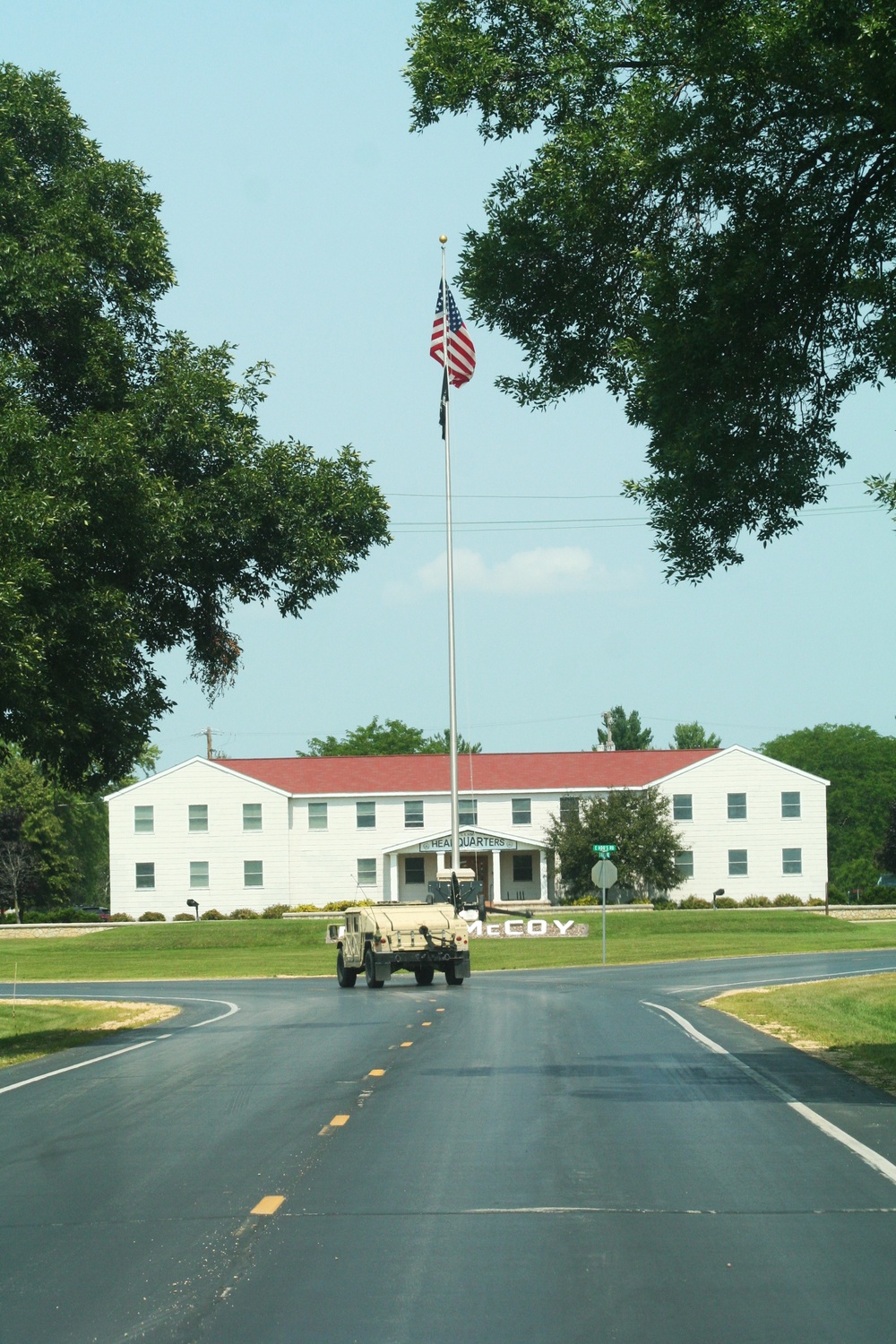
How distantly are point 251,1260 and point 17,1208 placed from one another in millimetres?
2194

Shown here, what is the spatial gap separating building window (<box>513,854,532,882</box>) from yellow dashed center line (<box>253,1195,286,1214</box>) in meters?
64.3

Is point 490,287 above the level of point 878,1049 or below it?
above

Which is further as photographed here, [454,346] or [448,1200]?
[454,346]

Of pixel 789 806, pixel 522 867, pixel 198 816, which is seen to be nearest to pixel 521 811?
pixel 522 867

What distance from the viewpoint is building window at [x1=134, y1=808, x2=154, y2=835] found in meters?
71.8

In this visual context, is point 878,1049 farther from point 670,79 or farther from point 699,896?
point 699,896

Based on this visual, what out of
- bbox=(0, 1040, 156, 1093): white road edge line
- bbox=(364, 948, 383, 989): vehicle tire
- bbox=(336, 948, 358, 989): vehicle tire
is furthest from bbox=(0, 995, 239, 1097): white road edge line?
bbox=(364, 948, 383, 989): vehicle tire

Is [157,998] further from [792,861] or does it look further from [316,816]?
[792,861]

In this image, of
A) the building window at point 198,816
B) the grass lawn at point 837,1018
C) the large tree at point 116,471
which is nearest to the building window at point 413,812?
the building window at point 198,816

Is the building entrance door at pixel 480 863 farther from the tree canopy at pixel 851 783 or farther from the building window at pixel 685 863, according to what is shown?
the tree canopy at pixel 851 783

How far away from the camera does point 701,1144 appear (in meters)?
10.5

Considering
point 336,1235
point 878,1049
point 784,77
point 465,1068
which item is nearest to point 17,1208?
point 336,1235

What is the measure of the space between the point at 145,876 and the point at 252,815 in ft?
19.2

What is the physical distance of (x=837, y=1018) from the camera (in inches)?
869
